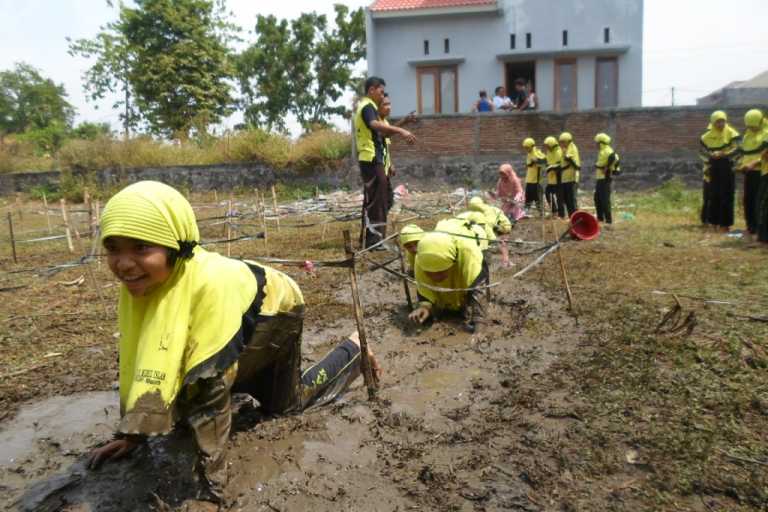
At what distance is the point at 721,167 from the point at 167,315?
32.4ft

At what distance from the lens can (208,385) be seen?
7.68 ft

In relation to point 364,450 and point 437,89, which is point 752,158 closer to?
point 364,450

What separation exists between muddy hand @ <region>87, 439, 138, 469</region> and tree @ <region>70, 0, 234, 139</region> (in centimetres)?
2114

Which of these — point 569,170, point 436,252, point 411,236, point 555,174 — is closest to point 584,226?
point 436,252

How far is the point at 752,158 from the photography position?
8594 millimetres

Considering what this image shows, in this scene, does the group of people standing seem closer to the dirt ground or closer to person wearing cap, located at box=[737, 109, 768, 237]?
person wearing cap, located at box=[737, 109, 768, 237]

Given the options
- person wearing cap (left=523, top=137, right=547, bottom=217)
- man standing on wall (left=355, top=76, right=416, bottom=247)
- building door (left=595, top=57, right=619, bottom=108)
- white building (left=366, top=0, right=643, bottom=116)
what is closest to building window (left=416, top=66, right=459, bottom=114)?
white building (left=366, top=0, right=643, bottom=116)

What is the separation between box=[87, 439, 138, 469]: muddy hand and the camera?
2830mm

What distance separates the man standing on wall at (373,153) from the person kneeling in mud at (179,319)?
185 inches

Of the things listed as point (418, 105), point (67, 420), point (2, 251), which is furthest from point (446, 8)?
point (67, 420)

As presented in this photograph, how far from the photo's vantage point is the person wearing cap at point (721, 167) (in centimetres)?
926

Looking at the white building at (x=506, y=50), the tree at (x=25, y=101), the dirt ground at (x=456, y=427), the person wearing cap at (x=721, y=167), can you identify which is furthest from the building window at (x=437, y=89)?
the tree at (x=25, y=101)

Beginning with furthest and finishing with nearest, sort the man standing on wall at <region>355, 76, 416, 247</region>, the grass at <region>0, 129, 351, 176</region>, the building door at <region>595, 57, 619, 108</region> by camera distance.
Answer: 1. the building door at <region>595, 57, 619, 108</region>
2. the grass at <region>0, 129, 351, 176</region>
3. the man standing on wall at <region>355, 76, 416, 247</region>

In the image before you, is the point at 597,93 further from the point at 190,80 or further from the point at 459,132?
the point at 190,80
